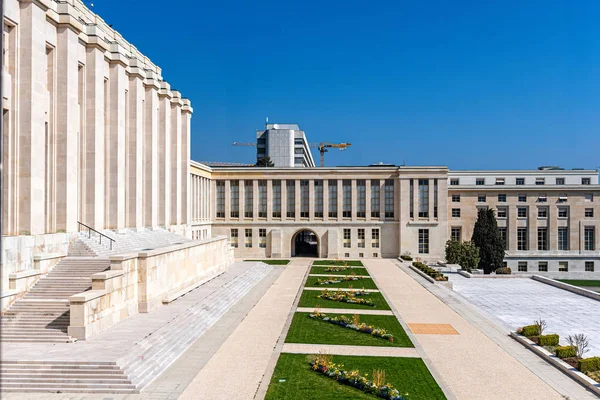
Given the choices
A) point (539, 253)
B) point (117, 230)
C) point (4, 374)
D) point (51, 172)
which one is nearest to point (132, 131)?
point (117, 230)

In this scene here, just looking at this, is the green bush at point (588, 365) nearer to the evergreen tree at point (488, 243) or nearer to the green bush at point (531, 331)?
the green bush at point (531, 331)

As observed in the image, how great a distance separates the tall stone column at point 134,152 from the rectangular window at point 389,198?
39024 millimetres

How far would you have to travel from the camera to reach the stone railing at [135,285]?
21.9m

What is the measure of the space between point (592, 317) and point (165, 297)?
27.7m

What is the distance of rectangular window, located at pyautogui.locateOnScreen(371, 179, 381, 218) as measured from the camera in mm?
71438

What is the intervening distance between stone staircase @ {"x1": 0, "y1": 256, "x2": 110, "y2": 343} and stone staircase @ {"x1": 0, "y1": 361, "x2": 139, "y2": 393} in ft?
5.79

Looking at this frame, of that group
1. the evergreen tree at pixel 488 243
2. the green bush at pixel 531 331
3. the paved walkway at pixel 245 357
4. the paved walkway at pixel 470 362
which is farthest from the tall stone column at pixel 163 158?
the evergreen tree at pixel 488 243

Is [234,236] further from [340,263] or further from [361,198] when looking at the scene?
[361,198]

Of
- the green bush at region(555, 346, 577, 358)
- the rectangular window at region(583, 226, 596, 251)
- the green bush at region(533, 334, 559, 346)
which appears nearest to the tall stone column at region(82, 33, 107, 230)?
the green bush at region(533, 334, 559, 346)

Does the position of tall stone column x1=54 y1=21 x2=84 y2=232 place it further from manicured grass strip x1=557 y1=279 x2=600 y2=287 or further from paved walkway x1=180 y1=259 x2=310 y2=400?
manicured grass strip x1=557 y1=279 x2=600 y2=287

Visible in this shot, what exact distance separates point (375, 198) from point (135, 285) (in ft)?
160

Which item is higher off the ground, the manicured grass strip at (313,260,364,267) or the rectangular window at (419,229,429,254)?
the rectangular window at (419,229,429,254)

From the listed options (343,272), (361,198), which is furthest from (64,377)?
(361,198)

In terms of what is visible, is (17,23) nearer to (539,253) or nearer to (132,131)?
(132,131)
